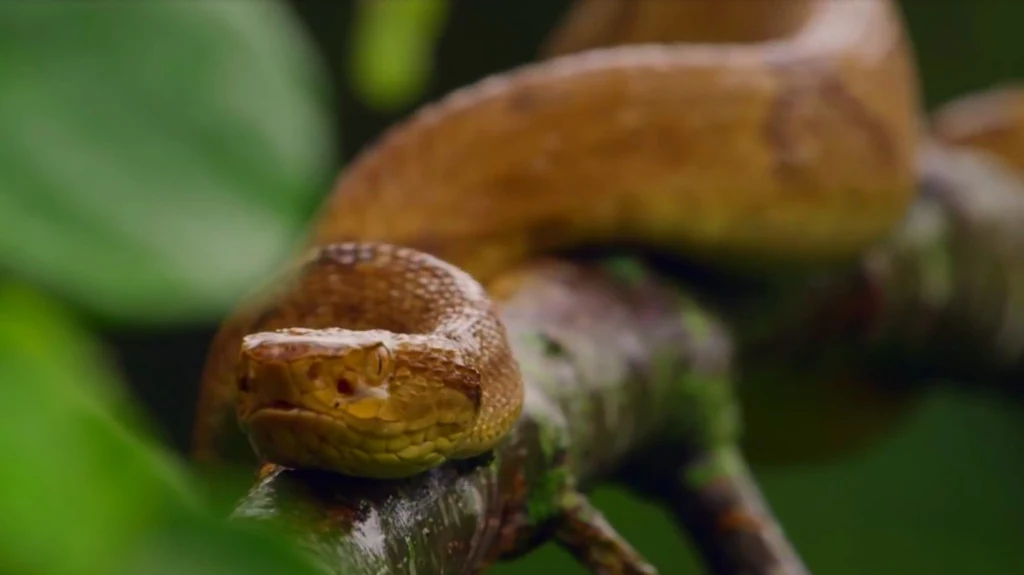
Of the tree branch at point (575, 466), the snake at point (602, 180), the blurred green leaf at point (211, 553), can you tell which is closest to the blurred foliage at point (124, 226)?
the blurred green leaf at point (211, 553)

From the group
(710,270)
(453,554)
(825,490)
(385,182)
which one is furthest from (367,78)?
(825,490)

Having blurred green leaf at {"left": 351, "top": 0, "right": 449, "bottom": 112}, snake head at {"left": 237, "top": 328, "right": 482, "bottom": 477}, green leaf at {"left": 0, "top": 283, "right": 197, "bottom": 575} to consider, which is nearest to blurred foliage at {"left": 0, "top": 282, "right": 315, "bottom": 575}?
green leaf at {"left": 0, "top": 283, "right": 197, "bottom": 575}

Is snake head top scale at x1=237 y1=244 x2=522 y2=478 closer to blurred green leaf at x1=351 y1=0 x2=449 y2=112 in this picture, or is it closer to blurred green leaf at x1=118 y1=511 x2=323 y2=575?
blurred green leaf at x1=351 y1=0 x2=449 y2=112

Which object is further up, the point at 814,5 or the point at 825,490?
the point at 814,5

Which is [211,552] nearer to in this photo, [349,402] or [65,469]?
[65,469]

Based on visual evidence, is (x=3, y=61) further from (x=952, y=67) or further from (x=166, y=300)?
(x=952, y=67)

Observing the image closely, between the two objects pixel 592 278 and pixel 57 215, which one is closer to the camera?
pixel 57 215
